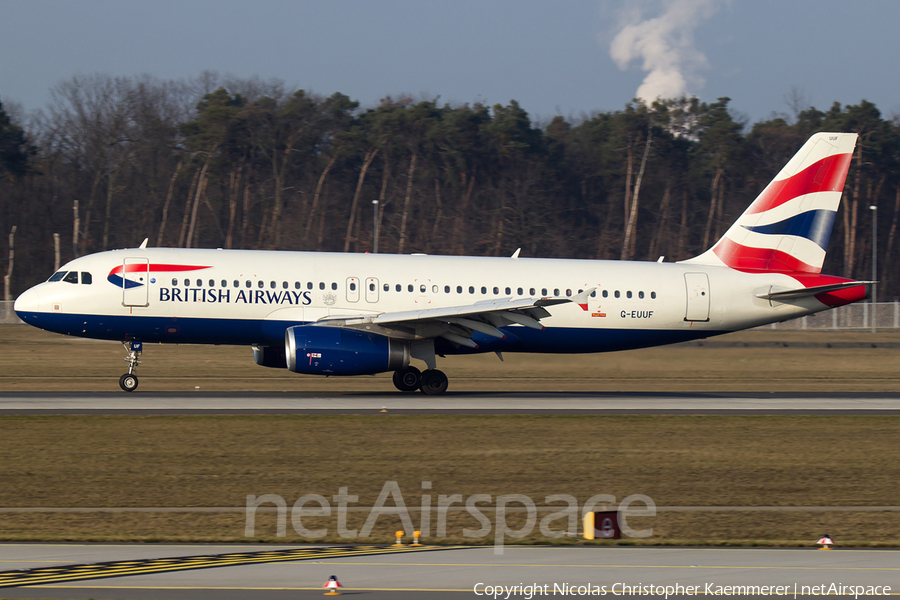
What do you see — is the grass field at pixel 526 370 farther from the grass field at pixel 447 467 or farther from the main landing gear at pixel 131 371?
the grass field at pixel 447 467

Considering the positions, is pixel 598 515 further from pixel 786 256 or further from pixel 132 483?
pixel 786 256

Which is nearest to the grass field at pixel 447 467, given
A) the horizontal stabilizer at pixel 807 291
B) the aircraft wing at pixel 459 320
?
the aircraft wing at pixel 459 320

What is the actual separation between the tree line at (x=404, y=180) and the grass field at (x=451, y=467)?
43.6m

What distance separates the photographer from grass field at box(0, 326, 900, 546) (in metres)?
9.90

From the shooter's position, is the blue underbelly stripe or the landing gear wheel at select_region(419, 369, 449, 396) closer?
the blue underbelly stripe

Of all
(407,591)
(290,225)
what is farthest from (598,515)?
(290,225)

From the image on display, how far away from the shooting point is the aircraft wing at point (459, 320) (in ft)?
72.3

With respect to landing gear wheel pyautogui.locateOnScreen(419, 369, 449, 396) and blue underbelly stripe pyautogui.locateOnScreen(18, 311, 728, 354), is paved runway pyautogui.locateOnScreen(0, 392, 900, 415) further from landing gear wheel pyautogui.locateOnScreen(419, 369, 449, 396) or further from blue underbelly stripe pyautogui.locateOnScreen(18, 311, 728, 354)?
blue underbelly stripe pyautogui.locateOnScreen(18, 311, 728, 354)

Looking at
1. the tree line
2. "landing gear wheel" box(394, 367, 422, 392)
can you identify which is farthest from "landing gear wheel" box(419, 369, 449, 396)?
the tree line

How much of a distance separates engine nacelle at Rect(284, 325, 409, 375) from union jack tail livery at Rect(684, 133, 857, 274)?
32.7ft

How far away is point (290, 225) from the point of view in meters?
66.0

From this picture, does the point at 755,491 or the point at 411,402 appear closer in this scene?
the point at 755,491

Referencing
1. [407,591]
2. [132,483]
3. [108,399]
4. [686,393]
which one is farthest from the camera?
[686,393]

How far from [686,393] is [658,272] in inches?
135
